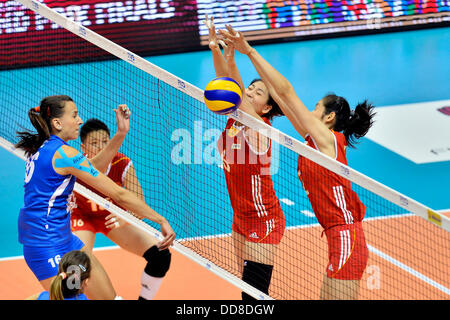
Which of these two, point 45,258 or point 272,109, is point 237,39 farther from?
point 45,258

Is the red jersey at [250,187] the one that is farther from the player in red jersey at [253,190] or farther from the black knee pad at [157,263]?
the black knee pad at [157,263]

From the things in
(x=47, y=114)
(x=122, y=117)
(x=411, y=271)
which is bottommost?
(x=411, y=271)

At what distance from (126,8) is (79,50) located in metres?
1.58

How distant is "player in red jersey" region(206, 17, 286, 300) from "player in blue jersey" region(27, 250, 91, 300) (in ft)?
5.42

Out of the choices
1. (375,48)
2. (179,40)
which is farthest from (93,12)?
(375,48)

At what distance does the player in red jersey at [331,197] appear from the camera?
17.8ft

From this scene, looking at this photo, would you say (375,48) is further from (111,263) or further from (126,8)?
(111,263)

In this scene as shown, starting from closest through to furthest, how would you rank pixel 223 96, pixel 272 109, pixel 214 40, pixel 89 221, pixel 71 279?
pixel 71 279 → pixel 223 96 → pixel 214 40 → pixel 272 109 → pixel 89 221

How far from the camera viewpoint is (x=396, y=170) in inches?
403

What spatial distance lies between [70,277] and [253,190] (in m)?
1.95

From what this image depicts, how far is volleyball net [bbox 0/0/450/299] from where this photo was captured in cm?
585

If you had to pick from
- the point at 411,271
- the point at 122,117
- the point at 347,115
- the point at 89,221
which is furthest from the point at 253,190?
the point at 411,271

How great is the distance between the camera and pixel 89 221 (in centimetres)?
682
